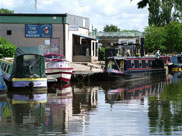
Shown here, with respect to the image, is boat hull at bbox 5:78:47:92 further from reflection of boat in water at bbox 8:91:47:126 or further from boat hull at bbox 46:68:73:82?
boat hull at bbox 46:68:73:82

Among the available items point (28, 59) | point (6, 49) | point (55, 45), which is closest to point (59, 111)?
point (28, 59)

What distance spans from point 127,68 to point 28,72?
14.7m

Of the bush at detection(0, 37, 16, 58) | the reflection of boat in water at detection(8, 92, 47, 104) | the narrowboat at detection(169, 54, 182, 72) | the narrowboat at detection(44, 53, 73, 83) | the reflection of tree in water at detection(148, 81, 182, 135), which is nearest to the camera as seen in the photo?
the reflection of tree in water at detection(148, 81, 182, 135)

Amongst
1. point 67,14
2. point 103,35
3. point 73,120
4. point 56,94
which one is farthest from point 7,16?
point 103,35

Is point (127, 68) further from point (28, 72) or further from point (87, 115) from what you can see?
point (87, 115)

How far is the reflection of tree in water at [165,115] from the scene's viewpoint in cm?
1465

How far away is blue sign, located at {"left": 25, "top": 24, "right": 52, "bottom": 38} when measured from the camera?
4834 centimetres

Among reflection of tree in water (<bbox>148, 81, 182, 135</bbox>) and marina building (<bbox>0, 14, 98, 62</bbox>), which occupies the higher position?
marina building (<bbox>0, 14, 98, 62</bbox>)

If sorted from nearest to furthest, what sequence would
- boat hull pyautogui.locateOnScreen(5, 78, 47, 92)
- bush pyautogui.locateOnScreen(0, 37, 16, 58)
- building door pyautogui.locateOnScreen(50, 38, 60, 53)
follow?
boat hull pyautogui.locateOnScreen(5, 78, 47, 92) < bush pyautogui.locateOnScreen(0, 37, 16, 58) < building door pyautogui.locateOnScreen(50, 38, 60, 53)

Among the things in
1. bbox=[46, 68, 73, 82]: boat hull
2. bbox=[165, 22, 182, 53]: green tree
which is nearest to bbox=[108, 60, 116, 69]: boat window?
bbox=[46, 68, 73, 82]: boat hull

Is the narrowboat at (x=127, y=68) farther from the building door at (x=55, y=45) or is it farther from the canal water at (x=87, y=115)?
the canal water at (x=87, y=115)

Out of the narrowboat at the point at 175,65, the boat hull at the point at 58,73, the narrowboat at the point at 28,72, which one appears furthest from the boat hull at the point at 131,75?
the narrowboat at the point at 175,65

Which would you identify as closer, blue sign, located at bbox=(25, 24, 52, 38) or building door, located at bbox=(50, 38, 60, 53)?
building door, located at bbox=(50, 38, 60, 53)

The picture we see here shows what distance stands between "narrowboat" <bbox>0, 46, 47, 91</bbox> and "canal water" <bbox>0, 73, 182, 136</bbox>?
116cm
